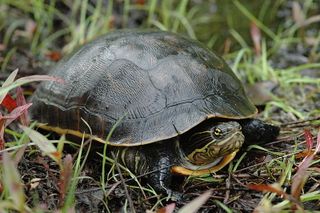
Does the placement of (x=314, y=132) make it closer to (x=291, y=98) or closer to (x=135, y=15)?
(x=291, y=98)

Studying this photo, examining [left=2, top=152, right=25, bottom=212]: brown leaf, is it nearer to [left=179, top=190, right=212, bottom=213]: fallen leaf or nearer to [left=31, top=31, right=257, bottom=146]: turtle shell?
[left=179, top=190, right=212, bottom=213]: fallen leaf

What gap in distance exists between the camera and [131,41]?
9.27ft

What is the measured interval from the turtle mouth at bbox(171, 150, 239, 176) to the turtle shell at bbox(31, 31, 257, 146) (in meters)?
0.17

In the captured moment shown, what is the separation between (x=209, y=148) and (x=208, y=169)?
12 centimetres

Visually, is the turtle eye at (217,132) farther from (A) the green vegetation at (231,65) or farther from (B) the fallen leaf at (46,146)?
(B) the fallen leaf at (46,146)

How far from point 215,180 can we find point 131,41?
34.4 inches

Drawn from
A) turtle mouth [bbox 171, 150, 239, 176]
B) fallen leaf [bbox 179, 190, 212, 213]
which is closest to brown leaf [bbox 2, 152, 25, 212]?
fallen leaf [bbox 179, 190, 212, 213]

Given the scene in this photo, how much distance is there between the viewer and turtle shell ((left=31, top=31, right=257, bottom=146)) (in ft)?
8.16

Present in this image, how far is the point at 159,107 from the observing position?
8.21 ft

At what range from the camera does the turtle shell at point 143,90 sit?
2488 mm

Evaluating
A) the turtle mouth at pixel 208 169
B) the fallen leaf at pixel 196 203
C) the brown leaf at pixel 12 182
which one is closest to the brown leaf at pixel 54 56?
the turtle mouth at pixel 208 169

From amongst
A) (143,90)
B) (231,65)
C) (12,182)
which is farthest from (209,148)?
(231,65)

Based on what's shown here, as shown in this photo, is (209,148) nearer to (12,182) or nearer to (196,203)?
(196,203)

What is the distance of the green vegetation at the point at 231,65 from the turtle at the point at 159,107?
0.32 ft
